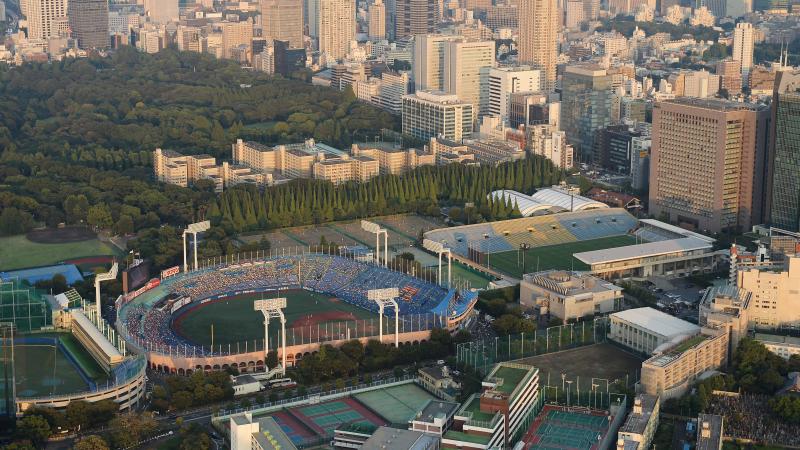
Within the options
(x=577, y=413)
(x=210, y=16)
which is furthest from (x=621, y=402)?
(x=210, y=16)

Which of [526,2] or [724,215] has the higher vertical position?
[526,2]

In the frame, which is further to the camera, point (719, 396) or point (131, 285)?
point (131, 285)

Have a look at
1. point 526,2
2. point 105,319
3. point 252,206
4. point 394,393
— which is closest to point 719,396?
point 394,393

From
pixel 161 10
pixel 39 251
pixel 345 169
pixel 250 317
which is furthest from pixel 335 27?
pixel 250 317

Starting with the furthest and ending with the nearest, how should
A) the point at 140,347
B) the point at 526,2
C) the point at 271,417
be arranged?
1. the point at 526,2
2. the point at 140,347
3. the point at 271,417

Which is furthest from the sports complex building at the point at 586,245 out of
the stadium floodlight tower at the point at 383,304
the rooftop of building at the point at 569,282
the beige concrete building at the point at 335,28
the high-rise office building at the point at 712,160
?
the beige concrete building at the point at 335,28

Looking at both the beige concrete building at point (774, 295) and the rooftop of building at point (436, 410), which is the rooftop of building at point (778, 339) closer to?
the beige concrete building at point (774, 295)

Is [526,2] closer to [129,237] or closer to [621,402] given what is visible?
A: [129,237]

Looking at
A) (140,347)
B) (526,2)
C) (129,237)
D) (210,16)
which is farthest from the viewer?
(210,16)
